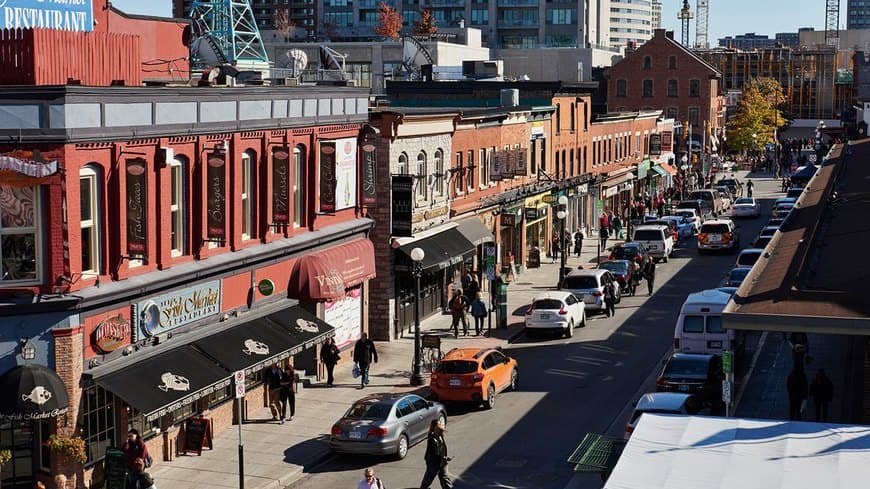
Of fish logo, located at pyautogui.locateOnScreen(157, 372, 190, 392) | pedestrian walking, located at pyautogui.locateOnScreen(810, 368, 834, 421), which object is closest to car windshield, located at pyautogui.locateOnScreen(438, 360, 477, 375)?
fish logo, located at pyautogui.locateOnScreen(157, 372, 190, 392)

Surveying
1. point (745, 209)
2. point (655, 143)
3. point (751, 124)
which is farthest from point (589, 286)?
point (751, 124)

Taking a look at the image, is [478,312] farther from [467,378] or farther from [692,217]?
[692,217]

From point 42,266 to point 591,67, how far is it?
404 feet

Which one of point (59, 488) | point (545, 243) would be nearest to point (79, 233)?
point (59, 488)

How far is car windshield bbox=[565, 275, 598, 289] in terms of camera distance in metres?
50.2

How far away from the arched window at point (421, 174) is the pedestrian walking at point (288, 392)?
15.8m

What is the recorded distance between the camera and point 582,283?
165ft

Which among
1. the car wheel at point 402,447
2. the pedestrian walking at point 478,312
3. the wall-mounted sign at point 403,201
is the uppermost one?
the wall-mounted sign at point 403,201

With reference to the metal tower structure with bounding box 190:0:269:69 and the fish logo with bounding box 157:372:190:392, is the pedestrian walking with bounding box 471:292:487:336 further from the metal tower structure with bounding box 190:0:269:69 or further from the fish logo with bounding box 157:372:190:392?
the fish logo with bounding box 157:372:190:392

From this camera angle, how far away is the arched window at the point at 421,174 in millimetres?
48312

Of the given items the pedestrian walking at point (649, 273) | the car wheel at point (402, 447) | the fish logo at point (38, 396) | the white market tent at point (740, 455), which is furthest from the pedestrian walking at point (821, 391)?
the pedestrian walking at point (649, 273)

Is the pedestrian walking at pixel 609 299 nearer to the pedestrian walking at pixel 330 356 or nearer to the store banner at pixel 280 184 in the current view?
the pedestrian walking at pixel 330 356

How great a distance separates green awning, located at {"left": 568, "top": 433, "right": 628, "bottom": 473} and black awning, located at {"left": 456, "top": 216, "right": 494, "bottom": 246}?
1085 inches

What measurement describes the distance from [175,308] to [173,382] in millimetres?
2320
